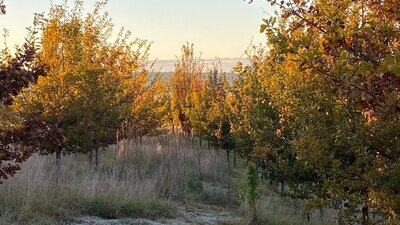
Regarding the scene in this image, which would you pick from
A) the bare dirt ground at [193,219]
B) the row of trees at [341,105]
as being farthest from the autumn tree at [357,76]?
the bare dirt ground at [193,219]

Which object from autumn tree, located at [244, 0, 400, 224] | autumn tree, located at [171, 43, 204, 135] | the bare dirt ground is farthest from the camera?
autumn tree, located at [171, 43, 204, 135]

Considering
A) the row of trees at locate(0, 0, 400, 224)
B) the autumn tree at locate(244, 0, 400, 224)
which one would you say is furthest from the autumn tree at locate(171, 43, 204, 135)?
the autumn tree at locate(244, 0, 400, 224)

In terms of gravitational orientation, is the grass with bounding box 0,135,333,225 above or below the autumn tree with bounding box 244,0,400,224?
below

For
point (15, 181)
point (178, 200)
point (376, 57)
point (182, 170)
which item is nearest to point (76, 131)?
point (15, 181)

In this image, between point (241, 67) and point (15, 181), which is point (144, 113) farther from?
point (15, 181)

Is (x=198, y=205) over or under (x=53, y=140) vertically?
under

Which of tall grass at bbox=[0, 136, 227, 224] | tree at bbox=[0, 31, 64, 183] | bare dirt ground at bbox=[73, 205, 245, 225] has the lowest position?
bare dirt ground at bbox=[73, 205, 245, 225]

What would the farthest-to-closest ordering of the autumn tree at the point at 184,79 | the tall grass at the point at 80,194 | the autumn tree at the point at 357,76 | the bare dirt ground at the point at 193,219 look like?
the autumn tree at the point at 184,79 → the bare dirt ground at the point at 193,219 → the tall grass at the point at 80,194 → the autumn tree at the point at 357,76

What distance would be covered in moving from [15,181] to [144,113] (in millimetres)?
9184

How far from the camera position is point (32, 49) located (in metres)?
3.36

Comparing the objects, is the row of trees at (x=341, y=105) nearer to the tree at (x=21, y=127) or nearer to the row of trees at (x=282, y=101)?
the row of trees at (x=282, y=101)

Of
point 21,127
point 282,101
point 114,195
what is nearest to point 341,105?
point 282,101

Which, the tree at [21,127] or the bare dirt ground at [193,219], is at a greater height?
the tree at [21,127]

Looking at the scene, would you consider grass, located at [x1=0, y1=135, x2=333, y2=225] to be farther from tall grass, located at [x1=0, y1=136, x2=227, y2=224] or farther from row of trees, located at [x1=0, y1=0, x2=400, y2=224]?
row of trees, located at [x1=0, y1=0, x2=400, y2=224]
